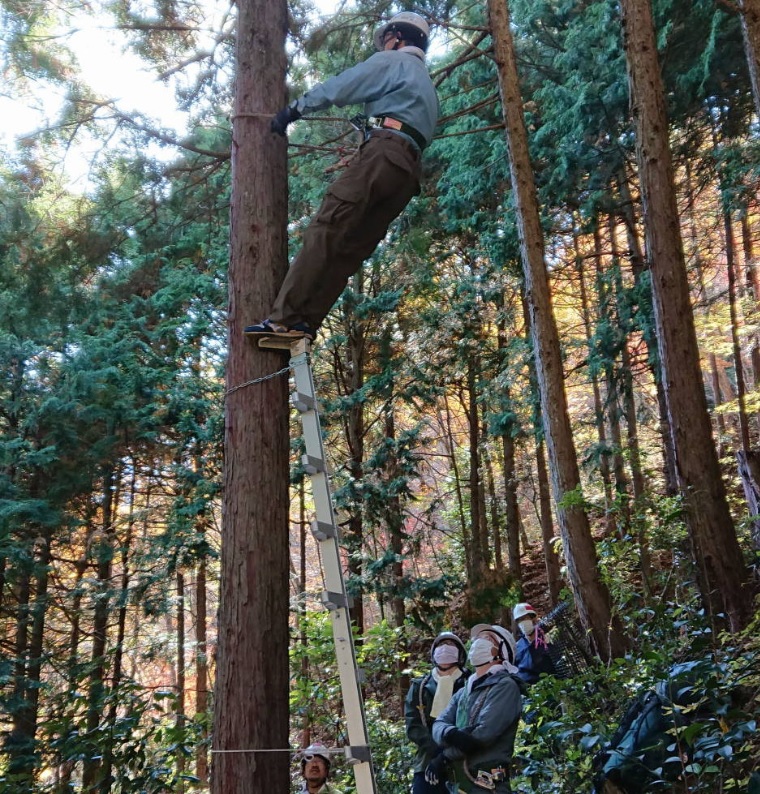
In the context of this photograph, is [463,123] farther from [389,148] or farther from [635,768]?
[635,768]

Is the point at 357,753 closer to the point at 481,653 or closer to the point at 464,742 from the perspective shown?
the point at 464,742

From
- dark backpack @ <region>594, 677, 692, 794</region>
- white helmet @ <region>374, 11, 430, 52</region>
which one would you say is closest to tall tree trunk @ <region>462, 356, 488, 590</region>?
dark backpack @ <region>594, 677, 692, 794</region>

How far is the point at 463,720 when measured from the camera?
14.5 ft

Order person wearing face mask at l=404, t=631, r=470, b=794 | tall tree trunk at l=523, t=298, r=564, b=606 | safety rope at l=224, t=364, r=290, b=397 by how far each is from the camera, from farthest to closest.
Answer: tall tree trunk at l=523, t=298, r=564, b=606
person wearing face mask at l=404, t=631, r=470, b=794
safety rope at l=224, t=364, r=290, b=397

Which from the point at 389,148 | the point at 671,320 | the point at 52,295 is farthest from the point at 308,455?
the point at 52,295

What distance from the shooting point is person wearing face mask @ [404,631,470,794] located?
15.0 ft

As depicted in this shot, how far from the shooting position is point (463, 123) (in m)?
13.7

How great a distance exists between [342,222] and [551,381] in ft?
17.3

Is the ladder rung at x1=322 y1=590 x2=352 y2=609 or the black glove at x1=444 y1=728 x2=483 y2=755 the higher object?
the ladder rung at x1=322 y1=590 x2=352 y2=609

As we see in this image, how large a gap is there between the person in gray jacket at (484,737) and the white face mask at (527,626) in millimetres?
2468

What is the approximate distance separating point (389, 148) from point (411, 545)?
10321 millimetres

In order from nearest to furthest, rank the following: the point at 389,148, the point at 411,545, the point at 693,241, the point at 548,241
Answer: the point at 389,148
the point at 411,545
the point at 548,241
the point at 693,241

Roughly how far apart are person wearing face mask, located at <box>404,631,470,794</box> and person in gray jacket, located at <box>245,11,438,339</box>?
2.56m

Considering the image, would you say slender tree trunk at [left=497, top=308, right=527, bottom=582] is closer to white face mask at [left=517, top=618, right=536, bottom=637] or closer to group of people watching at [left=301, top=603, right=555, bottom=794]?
white face mask at [left=517, top=618, right=536, bottom=637]
